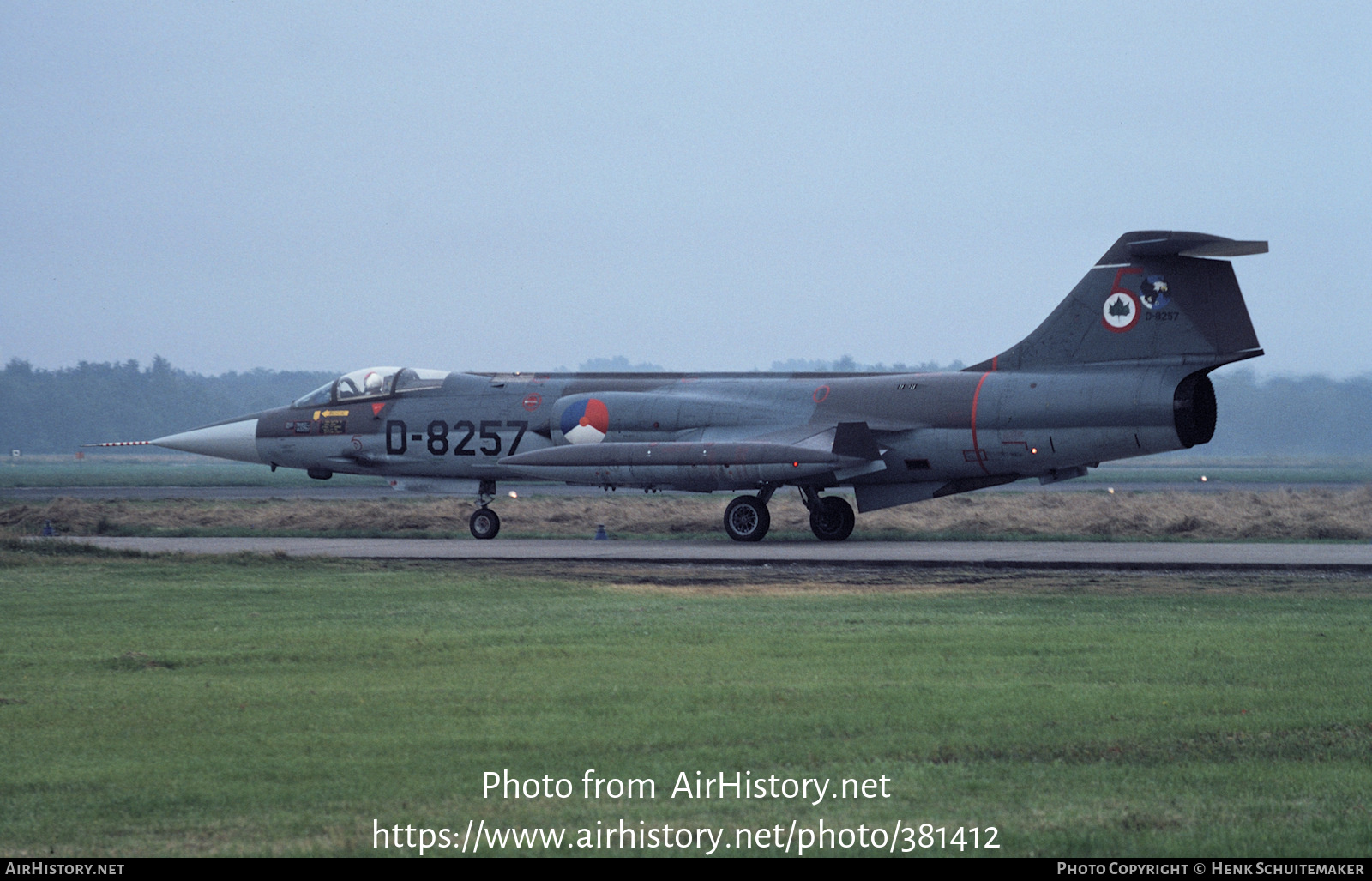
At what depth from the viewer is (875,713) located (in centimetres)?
847

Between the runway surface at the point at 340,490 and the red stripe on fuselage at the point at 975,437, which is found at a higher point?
the red stripe on fuselage at the point at 975,437

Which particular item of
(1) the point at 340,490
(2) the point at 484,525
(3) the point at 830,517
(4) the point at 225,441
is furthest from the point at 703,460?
(1) the point at 340,490

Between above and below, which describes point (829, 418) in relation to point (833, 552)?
above

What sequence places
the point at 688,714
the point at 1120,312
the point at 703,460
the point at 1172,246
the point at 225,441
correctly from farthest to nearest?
the point at 225,441, the point at 703,460, the point at 1120,312, the point at 1172,246, the point at 688,714

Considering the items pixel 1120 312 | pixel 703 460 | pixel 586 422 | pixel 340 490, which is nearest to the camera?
pixel 1120 312

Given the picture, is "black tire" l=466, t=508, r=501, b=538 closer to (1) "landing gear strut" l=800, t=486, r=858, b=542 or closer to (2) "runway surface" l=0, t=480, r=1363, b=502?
(1) "landing gear strut" l=800, t=486, r=858, b=542

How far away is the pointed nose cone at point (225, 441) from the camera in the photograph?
28156mm

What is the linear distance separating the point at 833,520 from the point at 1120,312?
6361mm

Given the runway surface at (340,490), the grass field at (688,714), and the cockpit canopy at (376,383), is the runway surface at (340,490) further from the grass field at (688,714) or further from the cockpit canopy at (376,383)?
the grass field at (688,714)

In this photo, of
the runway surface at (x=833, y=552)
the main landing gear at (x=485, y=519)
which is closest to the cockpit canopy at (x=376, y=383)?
the main landing gear at (x=485, y=519)

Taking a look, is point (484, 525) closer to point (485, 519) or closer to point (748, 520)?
point (485, 519)

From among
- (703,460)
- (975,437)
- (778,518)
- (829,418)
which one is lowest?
(778,518)

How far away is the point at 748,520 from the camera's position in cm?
2419
